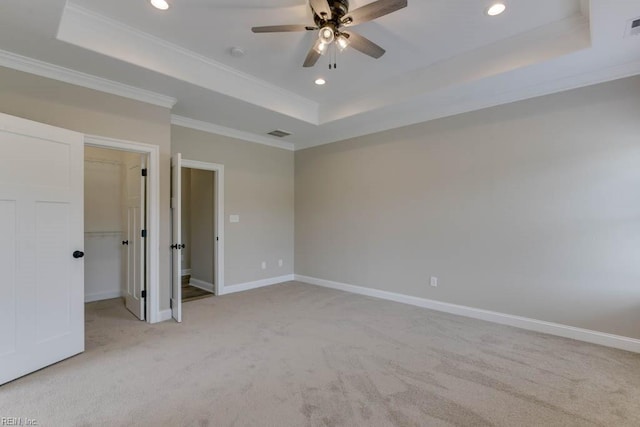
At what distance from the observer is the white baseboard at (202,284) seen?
214 inches

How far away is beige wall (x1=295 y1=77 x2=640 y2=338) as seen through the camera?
3.05 m

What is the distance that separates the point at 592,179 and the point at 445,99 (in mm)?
1830

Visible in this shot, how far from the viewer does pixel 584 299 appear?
10.5 feet

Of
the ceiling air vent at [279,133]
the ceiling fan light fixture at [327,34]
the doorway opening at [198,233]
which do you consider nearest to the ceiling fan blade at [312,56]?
the ceiling fan light fixture at [327,34]

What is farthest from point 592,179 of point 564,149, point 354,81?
point 354,81

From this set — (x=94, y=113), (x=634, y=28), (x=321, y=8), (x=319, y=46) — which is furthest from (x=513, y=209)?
(x=94, y=113)

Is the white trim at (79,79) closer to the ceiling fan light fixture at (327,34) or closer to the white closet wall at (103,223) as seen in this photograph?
the white closet wall at (103,223)

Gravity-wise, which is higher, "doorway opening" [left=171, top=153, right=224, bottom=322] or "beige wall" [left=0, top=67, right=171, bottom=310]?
"beige wall" [left=0, top=67, right=171, bottom=310]

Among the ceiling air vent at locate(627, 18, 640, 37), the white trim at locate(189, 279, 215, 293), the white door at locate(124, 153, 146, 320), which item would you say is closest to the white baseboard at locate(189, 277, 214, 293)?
the white trim at locate(189, 279, 215, 293)

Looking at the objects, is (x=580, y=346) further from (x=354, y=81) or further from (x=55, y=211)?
(x=55, y=211)

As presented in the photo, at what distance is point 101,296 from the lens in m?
4.84

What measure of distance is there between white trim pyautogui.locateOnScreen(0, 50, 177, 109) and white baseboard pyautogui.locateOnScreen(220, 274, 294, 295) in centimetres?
303

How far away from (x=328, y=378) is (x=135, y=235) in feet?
10.4

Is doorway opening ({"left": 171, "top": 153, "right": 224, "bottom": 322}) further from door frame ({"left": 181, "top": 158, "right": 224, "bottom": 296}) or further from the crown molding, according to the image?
the crown molding
